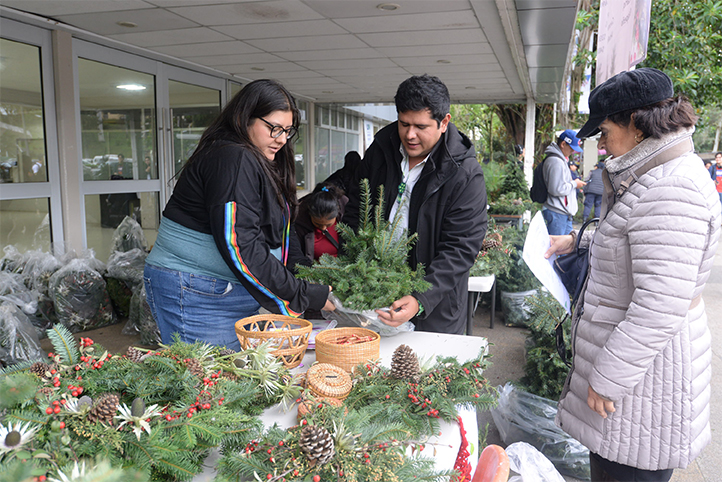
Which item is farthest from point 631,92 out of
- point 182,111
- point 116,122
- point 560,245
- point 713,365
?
point 182,111

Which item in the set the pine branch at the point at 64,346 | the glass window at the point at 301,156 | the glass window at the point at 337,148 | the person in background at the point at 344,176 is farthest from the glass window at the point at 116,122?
the glass window at the point at 337,148

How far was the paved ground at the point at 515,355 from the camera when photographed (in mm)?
2834

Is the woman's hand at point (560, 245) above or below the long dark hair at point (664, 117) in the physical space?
below

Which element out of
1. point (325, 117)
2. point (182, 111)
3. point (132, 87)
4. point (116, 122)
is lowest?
point (116, 122)

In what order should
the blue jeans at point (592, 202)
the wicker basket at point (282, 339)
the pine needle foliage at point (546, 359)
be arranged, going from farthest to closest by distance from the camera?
the blue jeans at point (592, 202) < the pine needle foliage at point (546, 359) < the wicker basket at point (282, 339)

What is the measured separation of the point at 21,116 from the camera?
4.64 meters

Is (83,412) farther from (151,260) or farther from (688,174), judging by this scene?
(688,174)

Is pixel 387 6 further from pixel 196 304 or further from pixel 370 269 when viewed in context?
pixel 196 304

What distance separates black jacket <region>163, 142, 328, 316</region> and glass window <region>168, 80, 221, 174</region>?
4.87 metres

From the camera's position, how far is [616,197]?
64.4 inches

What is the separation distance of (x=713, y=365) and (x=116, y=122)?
6.31 m

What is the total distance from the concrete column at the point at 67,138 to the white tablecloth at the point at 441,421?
4.23 meters

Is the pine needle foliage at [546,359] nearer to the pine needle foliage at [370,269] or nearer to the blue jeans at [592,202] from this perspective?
the pine needle foliage at [370,269]

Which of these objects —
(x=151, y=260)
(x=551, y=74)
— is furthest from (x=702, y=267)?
(x=551, y=74)
